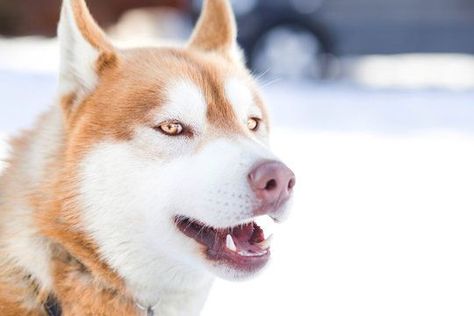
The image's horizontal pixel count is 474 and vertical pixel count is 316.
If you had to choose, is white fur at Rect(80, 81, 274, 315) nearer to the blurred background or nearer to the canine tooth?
the canine tooth

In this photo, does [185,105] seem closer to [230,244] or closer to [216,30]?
[230,244]

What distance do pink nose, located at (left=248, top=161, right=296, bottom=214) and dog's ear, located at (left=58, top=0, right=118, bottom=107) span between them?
1.86 ft

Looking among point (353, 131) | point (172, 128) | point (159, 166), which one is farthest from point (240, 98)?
point (353, 131)

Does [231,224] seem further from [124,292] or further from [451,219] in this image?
[451,219]

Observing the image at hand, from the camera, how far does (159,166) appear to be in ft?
8.30

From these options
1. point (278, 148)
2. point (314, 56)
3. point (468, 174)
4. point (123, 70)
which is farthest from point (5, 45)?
point (123, 70)

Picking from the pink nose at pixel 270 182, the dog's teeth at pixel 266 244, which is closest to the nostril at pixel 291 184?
the pink nose at pixel 270 182

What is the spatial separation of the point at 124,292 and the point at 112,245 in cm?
13

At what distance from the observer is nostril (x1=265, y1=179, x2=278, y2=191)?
2408mm

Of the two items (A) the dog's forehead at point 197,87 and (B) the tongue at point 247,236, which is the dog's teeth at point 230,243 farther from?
(A) the dog's forehead at point 197,87

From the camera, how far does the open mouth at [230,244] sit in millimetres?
2502

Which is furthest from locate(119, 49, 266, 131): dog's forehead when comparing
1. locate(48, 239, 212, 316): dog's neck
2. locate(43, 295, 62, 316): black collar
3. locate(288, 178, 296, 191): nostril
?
locate(43, 295, 62, 316): black collar

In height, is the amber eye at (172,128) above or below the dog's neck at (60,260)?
above

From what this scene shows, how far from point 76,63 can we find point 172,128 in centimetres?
33
